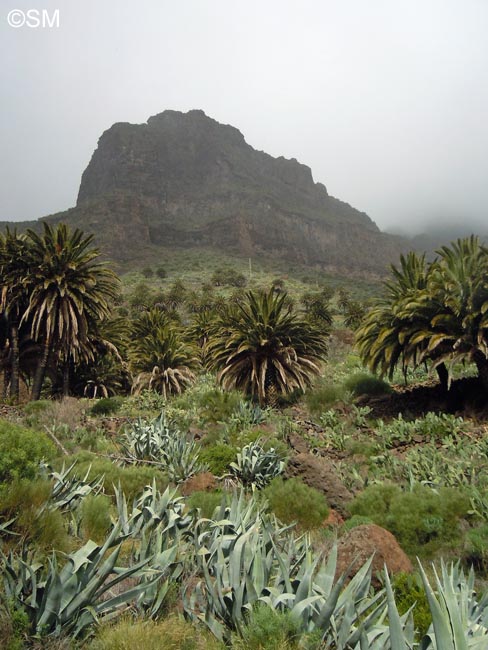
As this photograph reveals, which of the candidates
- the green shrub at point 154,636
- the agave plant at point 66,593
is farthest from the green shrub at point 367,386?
the agave plant at point 66,593

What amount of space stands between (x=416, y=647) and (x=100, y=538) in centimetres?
341

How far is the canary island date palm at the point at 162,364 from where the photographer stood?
20719 millimetres

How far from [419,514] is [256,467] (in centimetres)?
351

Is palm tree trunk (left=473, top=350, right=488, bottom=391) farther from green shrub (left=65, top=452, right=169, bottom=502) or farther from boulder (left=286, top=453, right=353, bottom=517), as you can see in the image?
green shrub (left=65, top=452, right=169, bottom=502)

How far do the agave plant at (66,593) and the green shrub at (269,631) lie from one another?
2.83 feet

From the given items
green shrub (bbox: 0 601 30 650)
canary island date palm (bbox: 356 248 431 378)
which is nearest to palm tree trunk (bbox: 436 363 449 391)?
canary island date palm (bbox: 356 248 431 378)

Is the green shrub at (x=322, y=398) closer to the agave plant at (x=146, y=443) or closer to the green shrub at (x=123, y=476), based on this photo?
the agave plant at (x=146, y=443)

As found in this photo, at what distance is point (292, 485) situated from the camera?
23.8 feet

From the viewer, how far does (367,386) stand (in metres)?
14.9

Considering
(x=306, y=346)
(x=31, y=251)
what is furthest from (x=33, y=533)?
(x=31, y=251)

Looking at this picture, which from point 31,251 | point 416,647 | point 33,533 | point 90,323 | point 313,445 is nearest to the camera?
point 416,647

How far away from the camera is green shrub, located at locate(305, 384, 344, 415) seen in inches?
544

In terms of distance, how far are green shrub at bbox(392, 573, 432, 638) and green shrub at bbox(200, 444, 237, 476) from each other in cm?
527

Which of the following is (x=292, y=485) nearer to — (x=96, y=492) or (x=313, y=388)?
(x=96, y=492)
